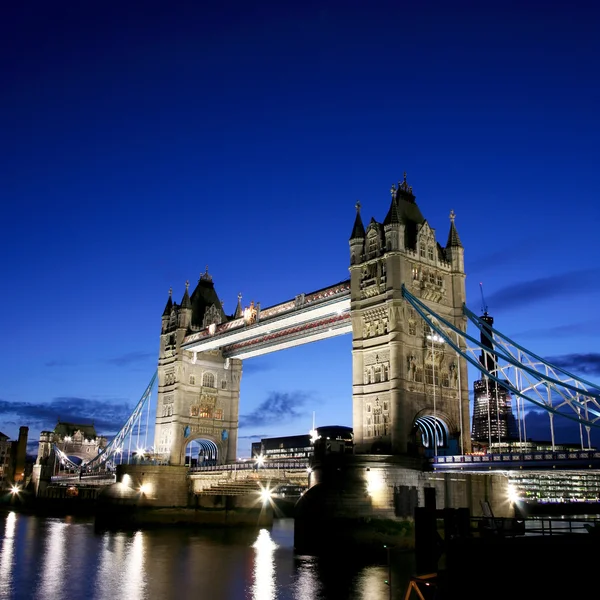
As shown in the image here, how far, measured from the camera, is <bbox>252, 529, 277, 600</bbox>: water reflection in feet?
94.5

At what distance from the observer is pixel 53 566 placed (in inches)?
1406

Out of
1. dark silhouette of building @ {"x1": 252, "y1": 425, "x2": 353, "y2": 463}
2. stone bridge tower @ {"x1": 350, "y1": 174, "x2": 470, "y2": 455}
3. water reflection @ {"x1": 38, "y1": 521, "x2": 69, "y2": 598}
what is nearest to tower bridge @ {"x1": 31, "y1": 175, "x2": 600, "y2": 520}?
stone bridge tower @ {"x1": 350, "y1": 174, "x2": 470, "y2": 455}

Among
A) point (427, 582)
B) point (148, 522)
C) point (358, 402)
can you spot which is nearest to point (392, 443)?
point (358, 402)

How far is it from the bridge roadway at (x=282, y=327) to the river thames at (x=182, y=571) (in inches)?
697

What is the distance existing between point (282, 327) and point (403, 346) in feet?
56.6

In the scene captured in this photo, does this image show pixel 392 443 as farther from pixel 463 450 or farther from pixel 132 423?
pixel 132 423

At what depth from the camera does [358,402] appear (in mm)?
Result: 48188

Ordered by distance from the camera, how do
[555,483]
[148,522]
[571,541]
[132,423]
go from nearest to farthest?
[571,541] → [148,522] → [132,423] → [555,483]

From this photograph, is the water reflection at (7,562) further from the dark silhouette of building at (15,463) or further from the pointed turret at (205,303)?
the dark silhouette of building at (15,463)

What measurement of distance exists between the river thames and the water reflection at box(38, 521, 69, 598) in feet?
0.14

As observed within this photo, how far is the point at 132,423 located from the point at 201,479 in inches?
682

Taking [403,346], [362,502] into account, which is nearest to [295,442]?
[403,346]

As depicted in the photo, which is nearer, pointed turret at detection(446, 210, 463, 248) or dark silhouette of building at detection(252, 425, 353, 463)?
pointed turret at detection(446, 210, 463, 248)

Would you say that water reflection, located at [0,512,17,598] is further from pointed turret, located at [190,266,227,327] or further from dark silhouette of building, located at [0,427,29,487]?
dark silhouette of building, located at [0,427,29,487]
